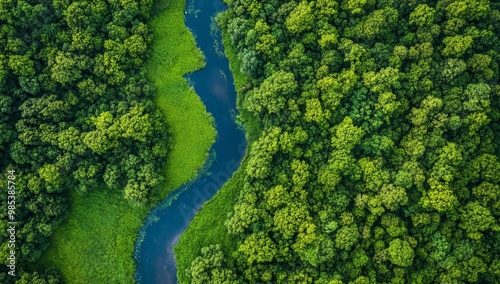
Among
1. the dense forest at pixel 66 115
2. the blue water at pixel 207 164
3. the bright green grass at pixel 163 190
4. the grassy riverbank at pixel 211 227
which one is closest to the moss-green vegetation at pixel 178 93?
the bright green grass at pixel 163 190

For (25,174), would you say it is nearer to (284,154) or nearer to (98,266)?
(98,266)

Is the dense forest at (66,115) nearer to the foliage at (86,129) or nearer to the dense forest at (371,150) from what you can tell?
the foliage at (86,129)

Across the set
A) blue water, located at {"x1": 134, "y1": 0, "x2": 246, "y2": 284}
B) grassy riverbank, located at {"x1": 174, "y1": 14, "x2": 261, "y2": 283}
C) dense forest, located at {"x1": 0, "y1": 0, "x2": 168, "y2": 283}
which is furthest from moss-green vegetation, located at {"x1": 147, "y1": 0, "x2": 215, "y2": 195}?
grassy riverbank, located at {"x1": 174, "y1": 14, "x2": 261, "y2": 283}

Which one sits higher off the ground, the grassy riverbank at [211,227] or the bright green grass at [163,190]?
the bright green grass at [163,190]

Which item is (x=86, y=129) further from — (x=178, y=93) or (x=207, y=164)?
(x=207, y=164)

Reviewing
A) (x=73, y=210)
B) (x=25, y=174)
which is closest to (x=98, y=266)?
(x=73, y=210)

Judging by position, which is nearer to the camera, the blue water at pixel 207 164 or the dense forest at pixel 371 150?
the dense forest at pixel 371 150

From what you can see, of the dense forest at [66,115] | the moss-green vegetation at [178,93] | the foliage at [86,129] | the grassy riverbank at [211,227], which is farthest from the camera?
the moss-green vegetation at [178,93]
